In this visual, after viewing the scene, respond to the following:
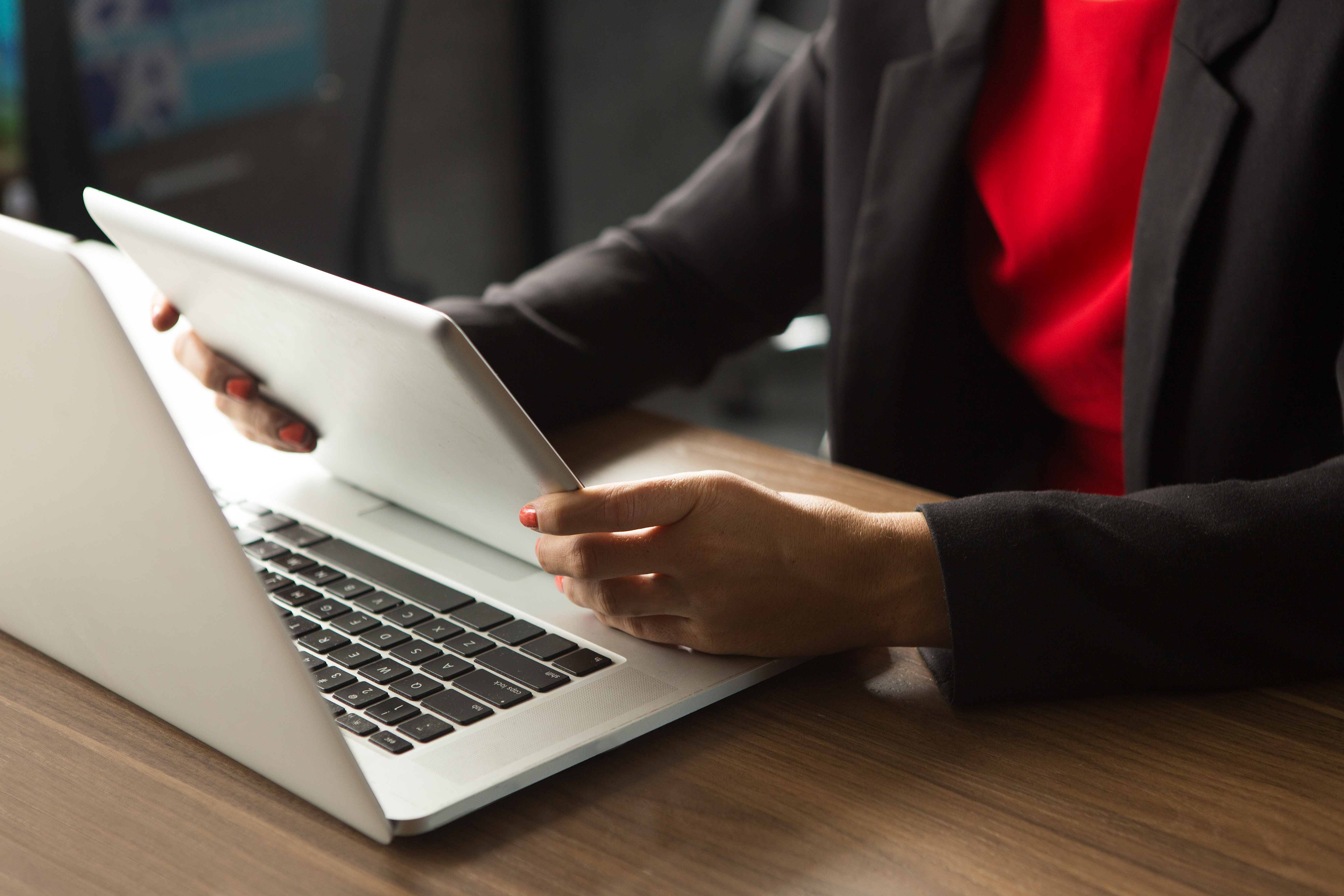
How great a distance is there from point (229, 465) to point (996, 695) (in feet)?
1.62

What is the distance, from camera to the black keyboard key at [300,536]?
0.67m

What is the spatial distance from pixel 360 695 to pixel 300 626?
72mm

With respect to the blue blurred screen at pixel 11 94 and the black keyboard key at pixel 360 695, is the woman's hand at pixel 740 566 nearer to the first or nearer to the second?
the black keyboard key at pixel 360 695

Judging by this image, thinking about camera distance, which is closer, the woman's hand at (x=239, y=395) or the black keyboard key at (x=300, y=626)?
the black keyboard key at (x=300, y=626)

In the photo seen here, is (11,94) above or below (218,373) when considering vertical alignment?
above

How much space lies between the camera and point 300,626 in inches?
22.8

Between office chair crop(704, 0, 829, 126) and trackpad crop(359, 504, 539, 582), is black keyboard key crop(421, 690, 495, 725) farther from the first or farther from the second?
office chair crop(704, 0, 829, 126)

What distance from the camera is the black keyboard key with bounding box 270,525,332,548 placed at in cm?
67

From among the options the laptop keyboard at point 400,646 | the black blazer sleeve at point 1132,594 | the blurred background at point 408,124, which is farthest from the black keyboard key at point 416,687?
the blurred background at point 408,124

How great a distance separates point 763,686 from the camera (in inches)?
22.5

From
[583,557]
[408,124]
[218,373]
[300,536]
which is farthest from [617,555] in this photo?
[408,124]

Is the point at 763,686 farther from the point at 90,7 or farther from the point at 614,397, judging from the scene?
the point at 90,7

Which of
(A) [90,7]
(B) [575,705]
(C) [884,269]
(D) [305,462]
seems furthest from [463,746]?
(A) [90,7]

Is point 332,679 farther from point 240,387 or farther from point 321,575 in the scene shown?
point 240,387
